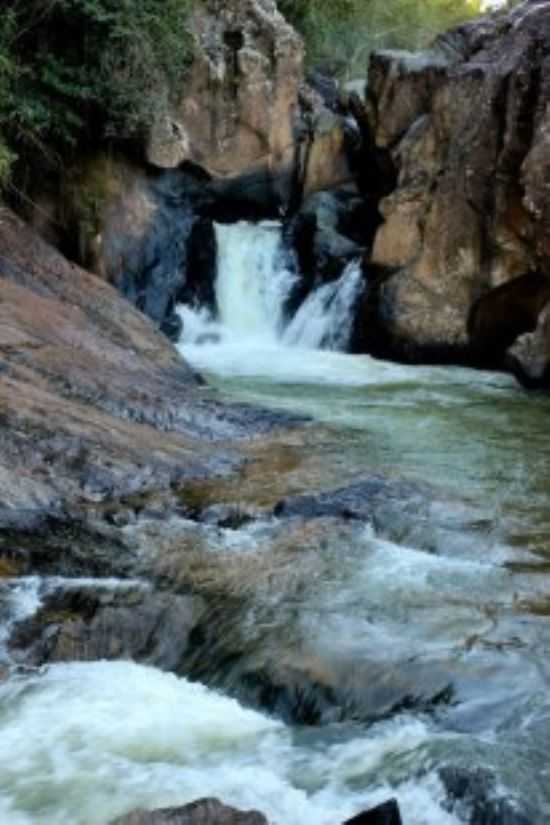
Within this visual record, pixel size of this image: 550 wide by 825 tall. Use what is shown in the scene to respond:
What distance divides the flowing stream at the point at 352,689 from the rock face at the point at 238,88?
10.5 metres

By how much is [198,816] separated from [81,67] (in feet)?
43.1

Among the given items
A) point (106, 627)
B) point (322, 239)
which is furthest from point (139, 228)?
point (106, 627)

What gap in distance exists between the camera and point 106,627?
20.1 feet

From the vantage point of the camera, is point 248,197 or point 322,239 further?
point 248,197

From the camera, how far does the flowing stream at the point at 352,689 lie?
15.0 ft

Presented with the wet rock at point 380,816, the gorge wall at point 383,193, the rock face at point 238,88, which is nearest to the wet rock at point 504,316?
the gorge wall at point 383,193

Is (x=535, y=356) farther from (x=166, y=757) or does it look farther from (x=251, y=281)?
(x=166, y=757)

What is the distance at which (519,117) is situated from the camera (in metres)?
16.2

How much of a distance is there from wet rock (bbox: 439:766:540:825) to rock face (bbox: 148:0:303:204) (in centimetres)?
1440

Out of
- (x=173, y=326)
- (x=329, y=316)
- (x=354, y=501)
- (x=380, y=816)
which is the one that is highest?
(x=329, y=316)

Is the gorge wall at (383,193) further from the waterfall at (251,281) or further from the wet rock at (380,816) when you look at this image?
the wet rock at (380,816)

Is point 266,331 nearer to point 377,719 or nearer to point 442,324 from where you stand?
point 442,324

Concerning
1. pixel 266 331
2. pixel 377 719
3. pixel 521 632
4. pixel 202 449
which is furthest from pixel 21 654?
pixel 266 331

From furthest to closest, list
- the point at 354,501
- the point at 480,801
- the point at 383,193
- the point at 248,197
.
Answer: the point at 248,197
the point at 383,193
the point at 354,501
the point at 480,801
